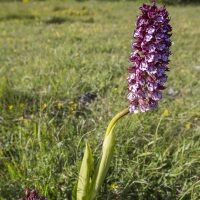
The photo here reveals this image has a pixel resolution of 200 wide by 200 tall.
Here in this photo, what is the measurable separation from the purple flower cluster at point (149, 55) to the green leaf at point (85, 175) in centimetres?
35

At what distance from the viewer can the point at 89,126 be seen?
2.74 meters

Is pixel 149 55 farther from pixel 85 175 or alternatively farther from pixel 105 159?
pixel 85 175

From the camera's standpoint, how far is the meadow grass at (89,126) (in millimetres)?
1984

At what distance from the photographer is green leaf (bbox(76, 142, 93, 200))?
1.48 meters

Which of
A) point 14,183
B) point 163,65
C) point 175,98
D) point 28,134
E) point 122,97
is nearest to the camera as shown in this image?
point 163,65

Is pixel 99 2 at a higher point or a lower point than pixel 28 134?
higher

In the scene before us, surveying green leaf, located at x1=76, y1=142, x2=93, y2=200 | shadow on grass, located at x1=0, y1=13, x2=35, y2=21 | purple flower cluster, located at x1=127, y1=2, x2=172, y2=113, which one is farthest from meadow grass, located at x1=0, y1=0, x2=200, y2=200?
shadow on grass, located at x1=0, y1=13, x2=35, y2=21

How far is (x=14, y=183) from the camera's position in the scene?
1937mm

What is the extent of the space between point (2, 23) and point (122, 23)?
12.4ft

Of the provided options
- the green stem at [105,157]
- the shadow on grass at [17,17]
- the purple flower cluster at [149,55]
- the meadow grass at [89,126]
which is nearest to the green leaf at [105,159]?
the green stem at [105,157]

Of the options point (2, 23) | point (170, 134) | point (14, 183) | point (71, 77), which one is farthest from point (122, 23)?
point (14, 183)

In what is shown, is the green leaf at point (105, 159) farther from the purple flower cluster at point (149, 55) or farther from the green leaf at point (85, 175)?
the purple flower cluster at point (149, 55)

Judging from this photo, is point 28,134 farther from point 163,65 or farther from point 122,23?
point 122,23

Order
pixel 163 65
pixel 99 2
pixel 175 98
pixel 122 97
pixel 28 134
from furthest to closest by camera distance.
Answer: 1. pixel 99 2
2. pixel 175 98
3. pixel 122 97
4. pixel 28 134
5. pixel 163 65
